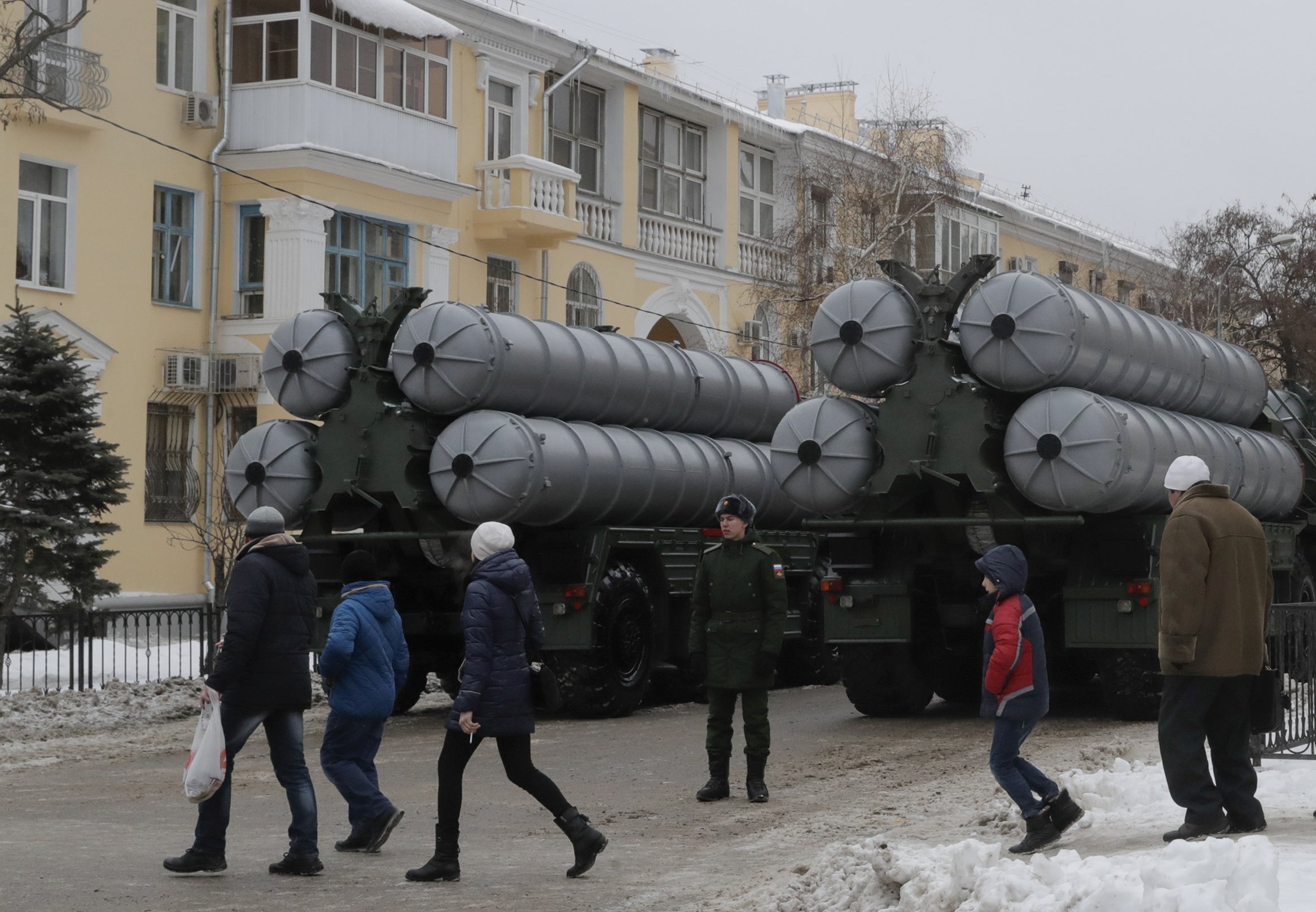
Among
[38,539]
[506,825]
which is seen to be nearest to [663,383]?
[38,539]

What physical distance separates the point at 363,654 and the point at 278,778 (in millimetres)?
846

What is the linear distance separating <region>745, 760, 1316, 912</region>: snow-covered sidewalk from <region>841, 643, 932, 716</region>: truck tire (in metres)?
6.72

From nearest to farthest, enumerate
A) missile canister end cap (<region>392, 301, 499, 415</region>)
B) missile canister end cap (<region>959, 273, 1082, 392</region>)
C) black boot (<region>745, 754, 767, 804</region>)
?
1. black boot (<region>745, 754, 767, 804</region>)
2. missile canister end cap (<region>959, 273, 1082, 392</region>)
3. missile canister end cap (<region>392, 301, 499, 415</region>)

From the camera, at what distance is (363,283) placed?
99.6 feet

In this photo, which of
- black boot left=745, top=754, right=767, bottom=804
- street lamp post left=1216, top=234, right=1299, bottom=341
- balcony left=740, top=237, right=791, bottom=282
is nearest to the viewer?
black boot left=745, top=754, right=767, bottom=804

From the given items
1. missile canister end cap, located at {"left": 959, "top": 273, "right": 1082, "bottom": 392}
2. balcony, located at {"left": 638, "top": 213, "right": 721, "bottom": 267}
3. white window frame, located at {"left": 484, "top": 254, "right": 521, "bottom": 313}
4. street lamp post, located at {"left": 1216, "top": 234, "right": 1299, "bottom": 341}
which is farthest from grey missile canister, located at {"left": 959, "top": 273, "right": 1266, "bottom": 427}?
street lamp post, located at {"left": 1216, "top": 234, "right": 1299, "bottom": 341}

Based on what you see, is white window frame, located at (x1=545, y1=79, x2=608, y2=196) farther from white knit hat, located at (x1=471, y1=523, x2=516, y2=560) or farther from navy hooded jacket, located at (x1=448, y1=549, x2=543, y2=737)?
navy hooded jacket, located at (x1=448, y1=549, x2=543, y2=737)

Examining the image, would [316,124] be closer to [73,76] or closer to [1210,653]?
[73,76]

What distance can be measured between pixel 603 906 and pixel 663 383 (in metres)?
10.8

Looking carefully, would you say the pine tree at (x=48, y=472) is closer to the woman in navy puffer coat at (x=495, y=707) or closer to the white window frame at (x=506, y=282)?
the woman in navy puffer coat at (x=495, y=707)

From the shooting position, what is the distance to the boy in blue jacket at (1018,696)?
954 cm

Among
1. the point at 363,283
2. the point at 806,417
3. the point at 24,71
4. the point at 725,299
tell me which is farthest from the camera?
the point at 725,299

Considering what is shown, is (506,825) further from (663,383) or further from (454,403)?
(663,383)

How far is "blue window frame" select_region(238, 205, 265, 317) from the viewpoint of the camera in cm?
2903
